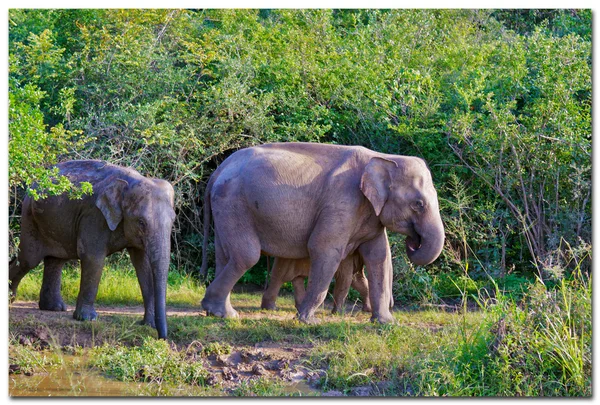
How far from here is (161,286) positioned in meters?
8.27

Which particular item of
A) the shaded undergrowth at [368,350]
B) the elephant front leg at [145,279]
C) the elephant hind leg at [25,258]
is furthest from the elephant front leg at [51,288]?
the elephant front leg at [145,279]

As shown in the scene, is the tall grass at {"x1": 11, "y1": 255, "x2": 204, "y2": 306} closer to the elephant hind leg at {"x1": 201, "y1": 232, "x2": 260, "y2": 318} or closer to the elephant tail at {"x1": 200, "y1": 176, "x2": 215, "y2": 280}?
the elephant tail at {"x1": 200, "y1": 176, "x2": 215, "y2": 280}

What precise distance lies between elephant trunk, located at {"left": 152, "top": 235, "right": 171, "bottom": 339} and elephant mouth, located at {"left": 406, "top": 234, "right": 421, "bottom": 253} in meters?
2.60

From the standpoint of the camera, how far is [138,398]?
269 inches

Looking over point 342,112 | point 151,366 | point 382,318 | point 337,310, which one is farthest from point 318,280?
point 342,112

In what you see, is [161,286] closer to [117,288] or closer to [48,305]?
[48,305]

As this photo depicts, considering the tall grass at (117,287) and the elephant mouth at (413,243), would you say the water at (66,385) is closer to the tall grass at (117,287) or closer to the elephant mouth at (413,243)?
the tall grass at (117,287)

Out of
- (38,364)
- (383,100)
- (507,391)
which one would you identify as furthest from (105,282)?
(507,391)

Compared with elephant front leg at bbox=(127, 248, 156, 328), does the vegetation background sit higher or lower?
higher

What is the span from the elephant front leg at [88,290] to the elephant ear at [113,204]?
44cm

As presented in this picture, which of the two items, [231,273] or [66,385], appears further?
[231,273]

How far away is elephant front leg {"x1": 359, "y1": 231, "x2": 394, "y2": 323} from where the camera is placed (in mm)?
9609

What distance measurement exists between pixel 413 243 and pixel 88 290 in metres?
3.27

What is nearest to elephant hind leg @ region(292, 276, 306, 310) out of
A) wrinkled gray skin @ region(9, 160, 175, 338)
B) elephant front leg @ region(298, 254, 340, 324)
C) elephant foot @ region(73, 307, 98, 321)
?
elephant front leg @ region(298, 254, 340, 324)
